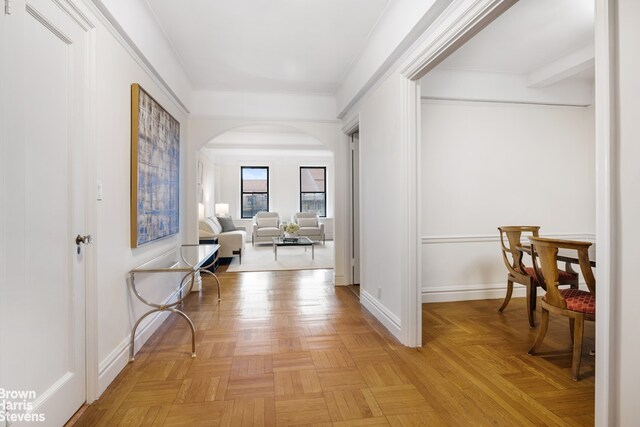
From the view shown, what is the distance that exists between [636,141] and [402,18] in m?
1.73

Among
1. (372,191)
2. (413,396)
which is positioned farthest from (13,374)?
(372,191)

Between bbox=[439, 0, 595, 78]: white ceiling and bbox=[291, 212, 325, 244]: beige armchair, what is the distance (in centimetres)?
566

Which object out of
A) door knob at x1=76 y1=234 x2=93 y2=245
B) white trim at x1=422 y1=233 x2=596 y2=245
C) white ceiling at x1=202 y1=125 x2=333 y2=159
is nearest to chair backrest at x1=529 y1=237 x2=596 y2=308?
white trim at x1=422 y1=233 x2=596 y2=245

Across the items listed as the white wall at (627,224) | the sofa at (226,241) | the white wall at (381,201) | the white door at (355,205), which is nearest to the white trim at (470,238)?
the white wall at (381,201)

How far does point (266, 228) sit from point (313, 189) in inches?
99.1

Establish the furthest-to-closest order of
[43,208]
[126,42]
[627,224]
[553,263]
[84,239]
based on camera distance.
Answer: [126,42], [553,263], [84,239], [43,208], [627,224]

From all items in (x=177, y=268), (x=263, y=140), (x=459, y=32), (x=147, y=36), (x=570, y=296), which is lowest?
(x=570, y=296)

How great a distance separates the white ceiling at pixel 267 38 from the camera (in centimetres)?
236

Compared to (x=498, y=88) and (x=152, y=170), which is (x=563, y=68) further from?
(x=152, y=170)

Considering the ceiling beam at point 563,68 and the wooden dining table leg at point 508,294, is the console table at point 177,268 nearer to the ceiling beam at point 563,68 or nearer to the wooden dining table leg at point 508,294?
the wooden dining table leg at point 508,294

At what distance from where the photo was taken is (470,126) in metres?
3.51

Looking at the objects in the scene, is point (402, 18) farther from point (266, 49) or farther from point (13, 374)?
point (13, 374)

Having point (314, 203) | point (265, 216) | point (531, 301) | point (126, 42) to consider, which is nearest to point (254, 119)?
point (126, 42)

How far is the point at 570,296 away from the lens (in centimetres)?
212
